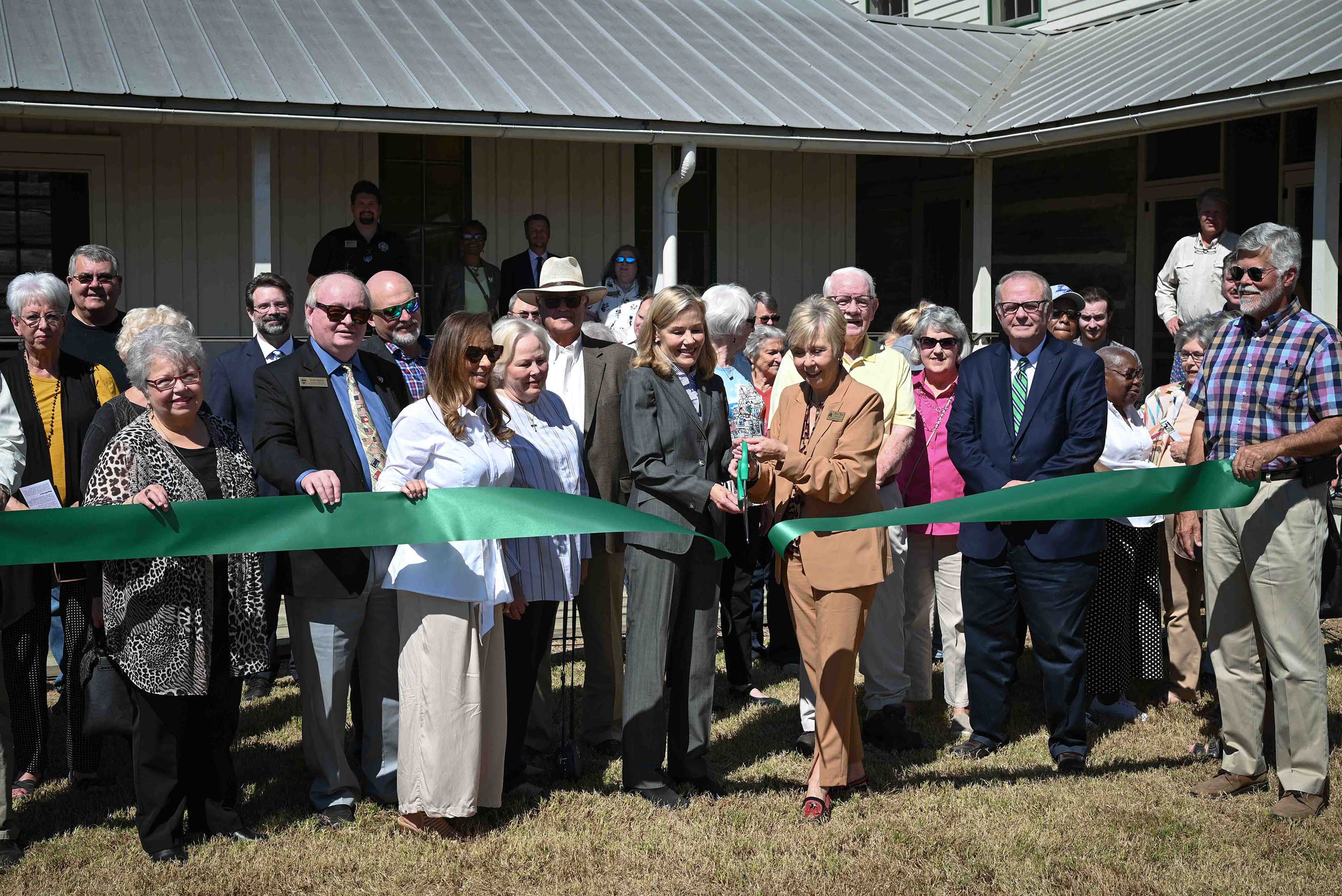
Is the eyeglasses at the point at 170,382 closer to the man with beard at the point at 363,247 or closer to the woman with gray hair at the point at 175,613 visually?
the woman with gray hair at the point at 175,613

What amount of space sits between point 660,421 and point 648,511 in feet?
1.20

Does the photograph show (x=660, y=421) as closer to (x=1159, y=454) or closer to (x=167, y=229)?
(x=1159, y=454)

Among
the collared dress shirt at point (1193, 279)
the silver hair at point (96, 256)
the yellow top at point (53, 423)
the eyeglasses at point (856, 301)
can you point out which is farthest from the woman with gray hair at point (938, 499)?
the collared dress shirt at point (1193, 279)

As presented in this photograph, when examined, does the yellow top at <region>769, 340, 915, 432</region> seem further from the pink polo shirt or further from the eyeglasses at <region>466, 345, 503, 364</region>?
the eyeglasses at <region>466, 345, 503, 364</region>

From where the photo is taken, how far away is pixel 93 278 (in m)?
6.50

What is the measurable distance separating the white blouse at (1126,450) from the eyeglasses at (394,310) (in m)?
3.43

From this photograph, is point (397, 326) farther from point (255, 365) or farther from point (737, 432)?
point (737, 432)

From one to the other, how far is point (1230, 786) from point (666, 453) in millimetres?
2693

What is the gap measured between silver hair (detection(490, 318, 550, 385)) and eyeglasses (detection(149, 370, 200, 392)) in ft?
3.75

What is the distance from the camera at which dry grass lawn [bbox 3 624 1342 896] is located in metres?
4.57

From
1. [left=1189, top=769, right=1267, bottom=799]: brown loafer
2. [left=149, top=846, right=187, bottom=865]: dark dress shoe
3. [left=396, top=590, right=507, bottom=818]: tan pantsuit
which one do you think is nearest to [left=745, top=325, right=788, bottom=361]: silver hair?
[left=396, top=590, right=507, bottom=818]: tan pantsuit

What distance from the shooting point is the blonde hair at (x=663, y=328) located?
5285 mm

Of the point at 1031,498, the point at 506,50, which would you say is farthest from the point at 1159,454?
the point at 506,50

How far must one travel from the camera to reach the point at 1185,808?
207 inches
